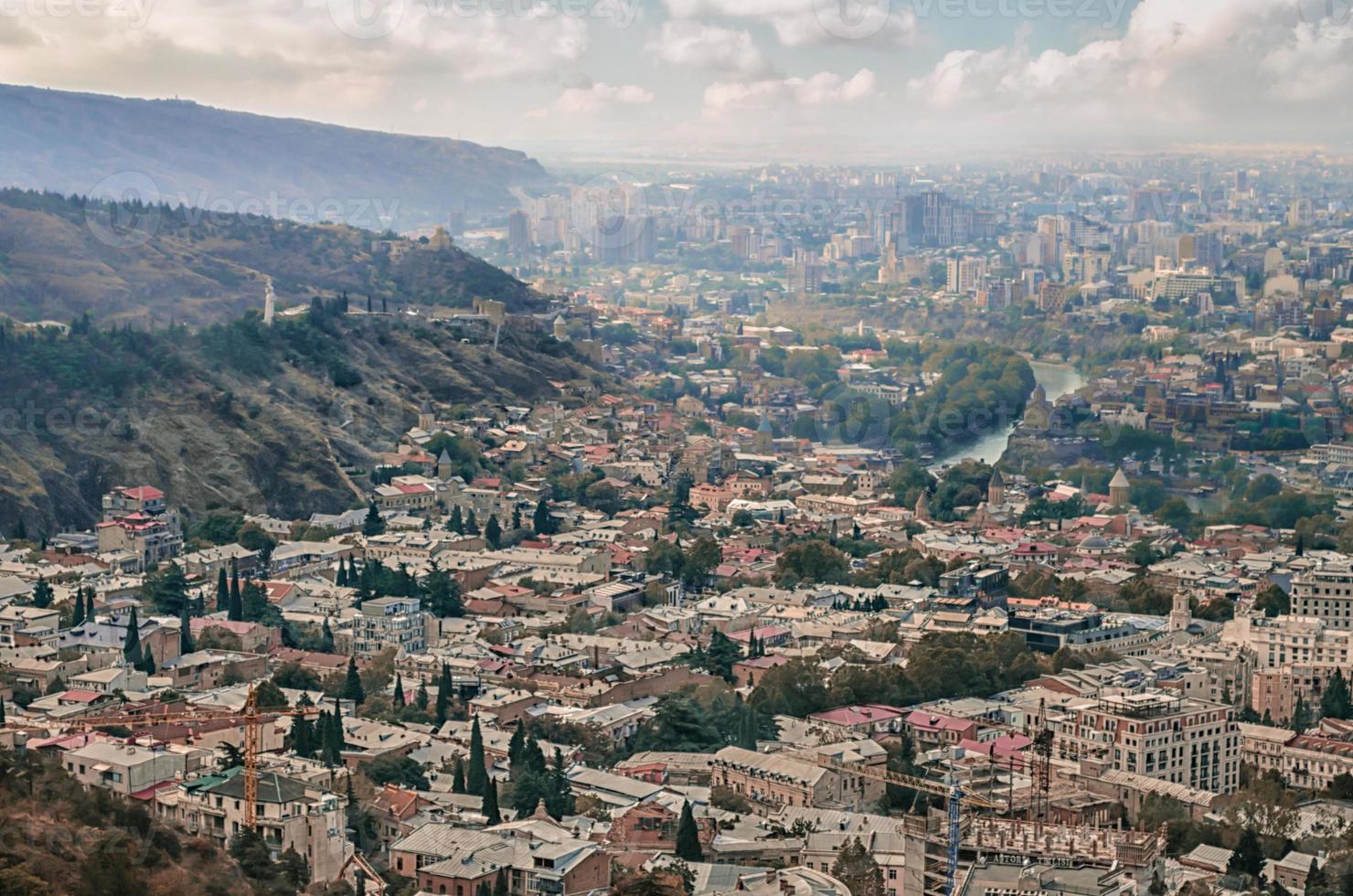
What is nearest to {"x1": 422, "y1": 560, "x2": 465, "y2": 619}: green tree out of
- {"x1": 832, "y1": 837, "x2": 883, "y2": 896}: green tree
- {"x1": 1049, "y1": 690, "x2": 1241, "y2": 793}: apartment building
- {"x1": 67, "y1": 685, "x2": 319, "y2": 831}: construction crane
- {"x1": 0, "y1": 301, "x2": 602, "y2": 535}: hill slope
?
{"x1": 67, "y1": 685, "x2": 319, "y2": 831}: construction crane

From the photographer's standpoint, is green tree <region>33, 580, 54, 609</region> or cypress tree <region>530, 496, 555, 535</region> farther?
cypress tree <region>530, 496, 555, 535</region>

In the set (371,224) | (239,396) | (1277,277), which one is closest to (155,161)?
(371,224)

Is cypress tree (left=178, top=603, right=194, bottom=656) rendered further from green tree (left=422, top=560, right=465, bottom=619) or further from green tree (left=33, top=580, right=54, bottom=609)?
green tree (left=422, top=560, right=465, bottom=619)

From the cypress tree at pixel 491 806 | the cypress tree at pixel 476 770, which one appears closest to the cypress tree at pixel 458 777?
the cypress tree at pixel 476 770

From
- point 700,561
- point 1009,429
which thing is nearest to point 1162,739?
point 700,561

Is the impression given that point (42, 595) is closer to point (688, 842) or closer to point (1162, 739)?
point (688, 842)

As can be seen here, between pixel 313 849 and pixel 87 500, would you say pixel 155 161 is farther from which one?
pixel 313 849
